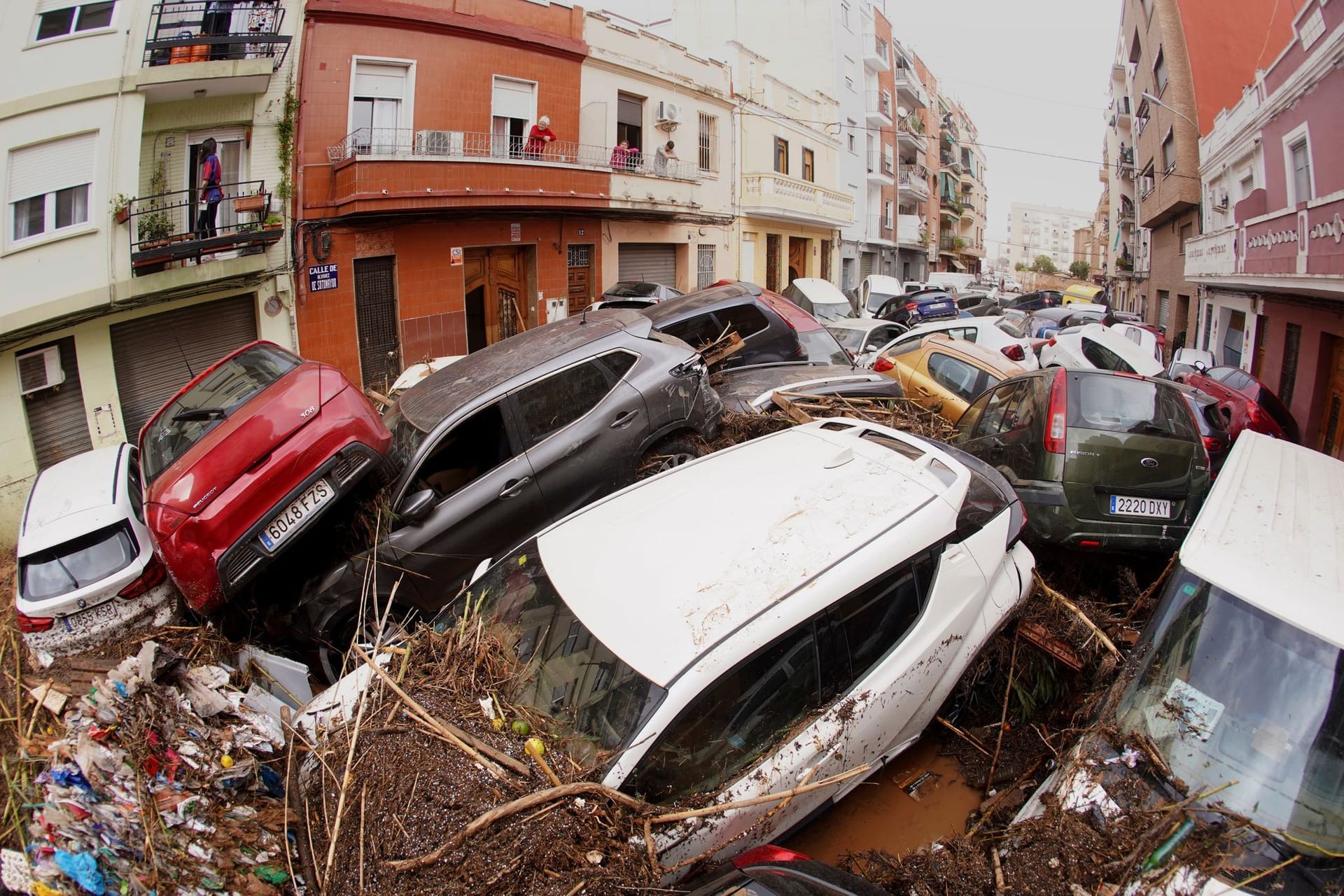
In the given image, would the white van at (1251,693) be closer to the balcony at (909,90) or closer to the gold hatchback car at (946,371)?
the gold hatchback car at (946,371)

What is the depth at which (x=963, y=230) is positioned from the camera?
200ft

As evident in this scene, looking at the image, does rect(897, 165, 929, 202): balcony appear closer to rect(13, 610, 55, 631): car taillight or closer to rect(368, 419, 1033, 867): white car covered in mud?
rect(368, 419, 1033, 867): white car covered in mud

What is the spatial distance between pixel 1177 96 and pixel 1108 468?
2640 cm

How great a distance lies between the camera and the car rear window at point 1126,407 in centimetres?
514

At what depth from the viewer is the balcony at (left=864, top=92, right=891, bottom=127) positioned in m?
35.6

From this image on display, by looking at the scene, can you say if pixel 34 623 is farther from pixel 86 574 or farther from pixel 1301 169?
pixel 1301 169

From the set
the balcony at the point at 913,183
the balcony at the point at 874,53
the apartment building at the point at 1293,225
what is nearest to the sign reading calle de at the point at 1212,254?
the apartment building at the point at 1293,225

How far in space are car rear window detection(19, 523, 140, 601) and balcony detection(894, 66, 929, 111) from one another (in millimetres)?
43496

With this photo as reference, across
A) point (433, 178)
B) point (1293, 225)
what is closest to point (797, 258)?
point (433, 178)

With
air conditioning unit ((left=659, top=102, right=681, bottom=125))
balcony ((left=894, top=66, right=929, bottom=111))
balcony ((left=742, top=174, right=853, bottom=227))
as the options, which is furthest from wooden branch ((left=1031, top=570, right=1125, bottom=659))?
balcony ((left=894, top=66, right=929, bottom=111))

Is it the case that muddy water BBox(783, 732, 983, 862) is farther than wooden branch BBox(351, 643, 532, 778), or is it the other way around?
muddy water BBox(783, 732, 983, 862)

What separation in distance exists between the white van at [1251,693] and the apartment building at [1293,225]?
9.25 meters

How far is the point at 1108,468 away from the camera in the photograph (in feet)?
16.4

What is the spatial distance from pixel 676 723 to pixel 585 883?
0.59m
